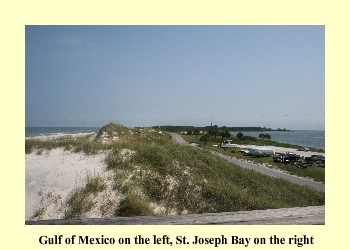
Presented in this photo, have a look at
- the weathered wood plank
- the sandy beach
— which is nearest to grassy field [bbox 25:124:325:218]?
→ the sandy beach

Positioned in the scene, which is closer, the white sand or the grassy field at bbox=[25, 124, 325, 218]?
the white sand

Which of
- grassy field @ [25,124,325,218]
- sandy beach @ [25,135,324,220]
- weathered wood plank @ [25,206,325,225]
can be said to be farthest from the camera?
grassy field @ [25,124,325,218]

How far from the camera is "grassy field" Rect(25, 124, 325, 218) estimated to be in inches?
217

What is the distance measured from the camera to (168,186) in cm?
691

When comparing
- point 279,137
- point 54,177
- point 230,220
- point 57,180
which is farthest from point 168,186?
point 279,137

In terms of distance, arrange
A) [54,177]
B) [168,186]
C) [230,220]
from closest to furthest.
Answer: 1. [230,220]
2. [54,177]
3. [168,186]

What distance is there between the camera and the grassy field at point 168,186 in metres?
5.50

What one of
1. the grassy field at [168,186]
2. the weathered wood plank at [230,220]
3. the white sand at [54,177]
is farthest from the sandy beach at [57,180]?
the weathered wood plank at [230,220]

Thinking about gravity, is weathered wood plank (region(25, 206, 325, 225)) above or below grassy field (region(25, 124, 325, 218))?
above

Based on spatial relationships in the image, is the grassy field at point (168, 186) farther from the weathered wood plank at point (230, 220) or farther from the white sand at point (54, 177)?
the weathered wood plank at point (230, 220)

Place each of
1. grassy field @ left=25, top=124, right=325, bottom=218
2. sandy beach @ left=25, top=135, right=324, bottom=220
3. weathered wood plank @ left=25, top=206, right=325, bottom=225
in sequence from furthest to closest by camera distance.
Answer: grassy field @ left=25, top=124, right=325, bottom=218 → sandy beach @ left=25, top=135, right=324, bottom=220 → weathered wood plank @ left=25, top=206, right=325, bottom=225

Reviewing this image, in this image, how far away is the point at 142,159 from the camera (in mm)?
8008

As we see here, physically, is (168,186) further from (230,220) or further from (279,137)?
(279,137)

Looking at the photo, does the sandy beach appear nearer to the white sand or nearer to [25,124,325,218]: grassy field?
the white sand
